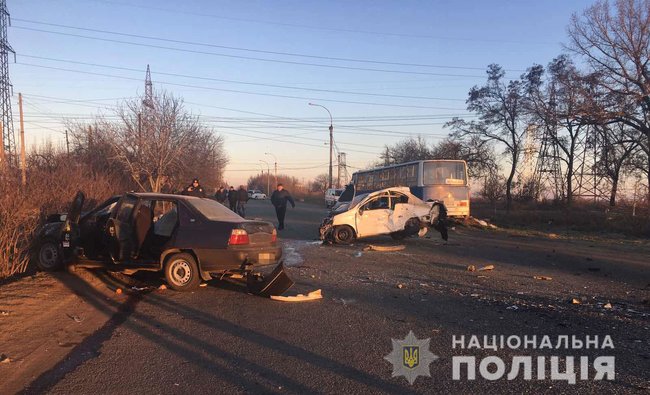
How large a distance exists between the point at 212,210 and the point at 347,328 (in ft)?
11.9

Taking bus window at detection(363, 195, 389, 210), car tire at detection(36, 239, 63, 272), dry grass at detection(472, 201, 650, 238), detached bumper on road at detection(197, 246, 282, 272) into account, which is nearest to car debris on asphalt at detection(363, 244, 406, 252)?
bus window at detection(363, 195, 389, 210)

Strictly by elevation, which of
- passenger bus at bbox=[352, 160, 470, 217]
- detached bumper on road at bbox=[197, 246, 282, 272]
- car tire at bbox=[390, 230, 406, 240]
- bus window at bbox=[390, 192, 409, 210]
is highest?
passenger bus at bbox=[352, 160, 470, 217]

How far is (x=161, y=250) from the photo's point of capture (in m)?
8.15

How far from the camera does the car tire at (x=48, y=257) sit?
29.7 ft

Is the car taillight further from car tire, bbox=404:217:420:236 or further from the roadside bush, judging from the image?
car tire, bbox=404:217:420:236

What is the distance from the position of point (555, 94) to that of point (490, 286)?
2611 centimetres

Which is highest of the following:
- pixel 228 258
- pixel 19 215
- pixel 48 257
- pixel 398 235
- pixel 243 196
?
pixel 243 196

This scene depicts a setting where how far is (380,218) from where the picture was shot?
15859mm

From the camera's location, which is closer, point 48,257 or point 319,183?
point 48,257

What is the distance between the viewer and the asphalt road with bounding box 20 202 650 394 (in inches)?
170

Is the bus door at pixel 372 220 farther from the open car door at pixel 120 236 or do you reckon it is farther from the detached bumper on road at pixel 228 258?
the open car door at pixel 120 236

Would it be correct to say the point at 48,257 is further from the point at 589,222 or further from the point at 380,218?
the point at 589,222

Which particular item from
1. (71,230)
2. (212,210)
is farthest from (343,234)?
(71,230)

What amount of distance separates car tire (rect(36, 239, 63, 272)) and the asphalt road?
2.84 ft
